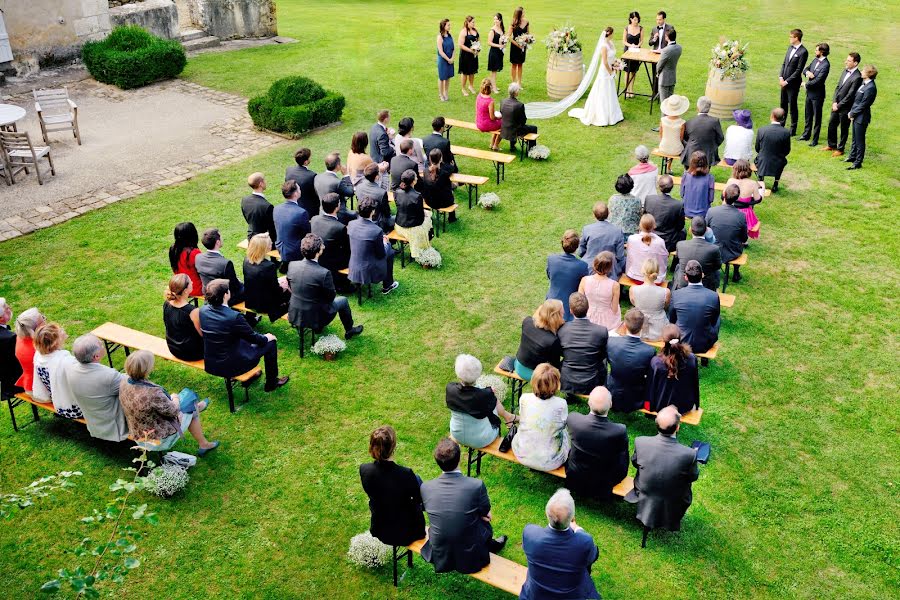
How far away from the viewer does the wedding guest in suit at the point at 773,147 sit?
46.6ft

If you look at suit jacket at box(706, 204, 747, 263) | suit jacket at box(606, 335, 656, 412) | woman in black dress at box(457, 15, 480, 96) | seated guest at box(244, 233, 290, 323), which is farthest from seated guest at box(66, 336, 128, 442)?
woman in black dress at box(457, 15, 480, 96)

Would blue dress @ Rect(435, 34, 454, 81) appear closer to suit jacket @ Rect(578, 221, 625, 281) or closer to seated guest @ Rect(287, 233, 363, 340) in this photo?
suit jacket @ Rect(578, 221, 625, 281)

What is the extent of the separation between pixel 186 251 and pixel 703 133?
29.9 ft

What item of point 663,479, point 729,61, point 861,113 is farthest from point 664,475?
point 729,61

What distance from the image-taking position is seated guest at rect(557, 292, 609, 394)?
8805 millimetres

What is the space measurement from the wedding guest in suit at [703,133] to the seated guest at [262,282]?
7.90 meters

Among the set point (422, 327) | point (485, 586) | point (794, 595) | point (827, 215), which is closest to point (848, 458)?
point (794, 595)

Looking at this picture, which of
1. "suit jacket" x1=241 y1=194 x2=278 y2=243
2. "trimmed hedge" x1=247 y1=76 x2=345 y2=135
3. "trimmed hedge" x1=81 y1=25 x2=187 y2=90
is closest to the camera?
"suit jacket" x1=241 y1=194 x2=278 y2=243

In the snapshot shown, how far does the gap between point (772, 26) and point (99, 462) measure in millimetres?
24745

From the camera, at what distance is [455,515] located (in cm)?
678

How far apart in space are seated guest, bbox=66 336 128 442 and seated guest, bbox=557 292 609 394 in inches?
185

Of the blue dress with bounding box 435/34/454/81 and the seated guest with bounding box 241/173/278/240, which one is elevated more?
the blue dress with bounding box 435/34/454/81

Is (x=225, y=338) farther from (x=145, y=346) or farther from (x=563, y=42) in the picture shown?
(x=563, y=42)

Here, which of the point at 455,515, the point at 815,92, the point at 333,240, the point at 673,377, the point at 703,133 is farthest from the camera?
the point at 815,92
